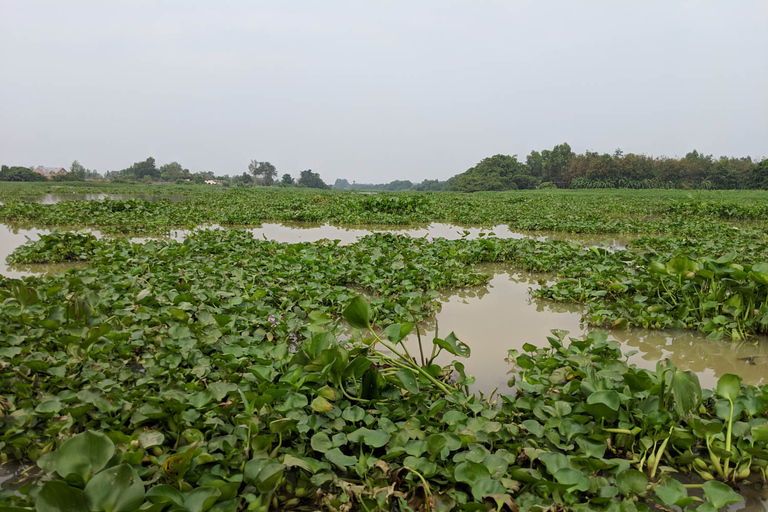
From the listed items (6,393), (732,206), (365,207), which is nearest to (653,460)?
(6,393)

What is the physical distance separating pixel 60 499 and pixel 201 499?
1.03ft

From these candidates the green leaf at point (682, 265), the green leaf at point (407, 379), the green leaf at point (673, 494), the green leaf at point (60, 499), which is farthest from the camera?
the green leaf at point (682, 265)

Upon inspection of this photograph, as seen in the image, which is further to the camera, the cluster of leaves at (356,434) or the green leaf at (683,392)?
the green leaf at (683,392)

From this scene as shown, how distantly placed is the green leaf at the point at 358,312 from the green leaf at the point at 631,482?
100cm

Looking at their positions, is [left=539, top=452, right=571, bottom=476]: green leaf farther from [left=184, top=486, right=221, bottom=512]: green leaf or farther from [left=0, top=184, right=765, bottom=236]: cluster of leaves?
[left=0, top=184, right=765, bottom=236]: cluster of leaves

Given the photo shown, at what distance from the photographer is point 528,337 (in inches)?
109

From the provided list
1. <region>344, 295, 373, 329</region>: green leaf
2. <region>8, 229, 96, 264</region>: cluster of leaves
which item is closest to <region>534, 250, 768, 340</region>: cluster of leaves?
<region>344, 295, 373, 329</region>: green leaf

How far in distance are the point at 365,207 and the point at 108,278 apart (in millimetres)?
8643

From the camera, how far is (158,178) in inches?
3189

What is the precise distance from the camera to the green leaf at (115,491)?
985 mm

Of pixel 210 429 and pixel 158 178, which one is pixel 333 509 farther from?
pixel 158 178

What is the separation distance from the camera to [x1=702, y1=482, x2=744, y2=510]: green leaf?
45.7 inches

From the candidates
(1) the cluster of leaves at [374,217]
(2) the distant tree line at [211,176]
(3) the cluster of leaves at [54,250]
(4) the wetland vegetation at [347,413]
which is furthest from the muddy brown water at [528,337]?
(2) the distant tree line at [211,176]

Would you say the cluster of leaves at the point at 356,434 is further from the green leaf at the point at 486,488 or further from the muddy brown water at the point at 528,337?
the muddy brown water at the point at 528,337
